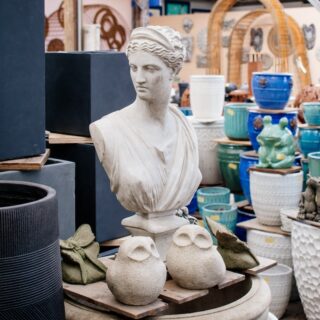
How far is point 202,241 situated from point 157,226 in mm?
290

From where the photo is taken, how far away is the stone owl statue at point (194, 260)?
1.95 meters

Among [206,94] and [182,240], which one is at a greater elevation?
[206,94]

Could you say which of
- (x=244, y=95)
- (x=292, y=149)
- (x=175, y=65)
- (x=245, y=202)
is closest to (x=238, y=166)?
(x=245, y=202)

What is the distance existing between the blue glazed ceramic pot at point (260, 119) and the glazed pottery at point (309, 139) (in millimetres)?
70

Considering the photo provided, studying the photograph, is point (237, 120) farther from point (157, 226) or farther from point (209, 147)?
point (157, 226)

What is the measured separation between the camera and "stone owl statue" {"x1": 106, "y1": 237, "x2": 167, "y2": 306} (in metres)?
1.81

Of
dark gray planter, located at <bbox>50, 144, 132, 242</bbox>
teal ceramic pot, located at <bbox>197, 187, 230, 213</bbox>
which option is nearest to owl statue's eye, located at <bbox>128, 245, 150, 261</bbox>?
dark gray planter, located at <bbox>50, 144, 132, 242</bbox>

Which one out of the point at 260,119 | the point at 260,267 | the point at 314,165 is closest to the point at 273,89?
the point at 260,119

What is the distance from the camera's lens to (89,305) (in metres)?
1.97

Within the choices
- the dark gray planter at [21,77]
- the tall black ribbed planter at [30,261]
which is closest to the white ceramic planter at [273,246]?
the dark gray planter at [21,77]

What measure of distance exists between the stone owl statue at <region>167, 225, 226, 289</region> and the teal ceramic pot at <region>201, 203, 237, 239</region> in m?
1.82

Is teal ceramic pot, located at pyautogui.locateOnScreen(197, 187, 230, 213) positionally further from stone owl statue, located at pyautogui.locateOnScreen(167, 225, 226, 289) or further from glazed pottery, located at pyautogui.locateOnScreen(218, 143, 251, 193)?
stone owl statue, located at pyautogui.locateOnScreen(167, 225, 226, 289)

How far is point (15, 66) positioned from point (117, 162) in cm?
62

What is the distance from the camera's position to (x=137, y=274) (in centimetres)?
181
